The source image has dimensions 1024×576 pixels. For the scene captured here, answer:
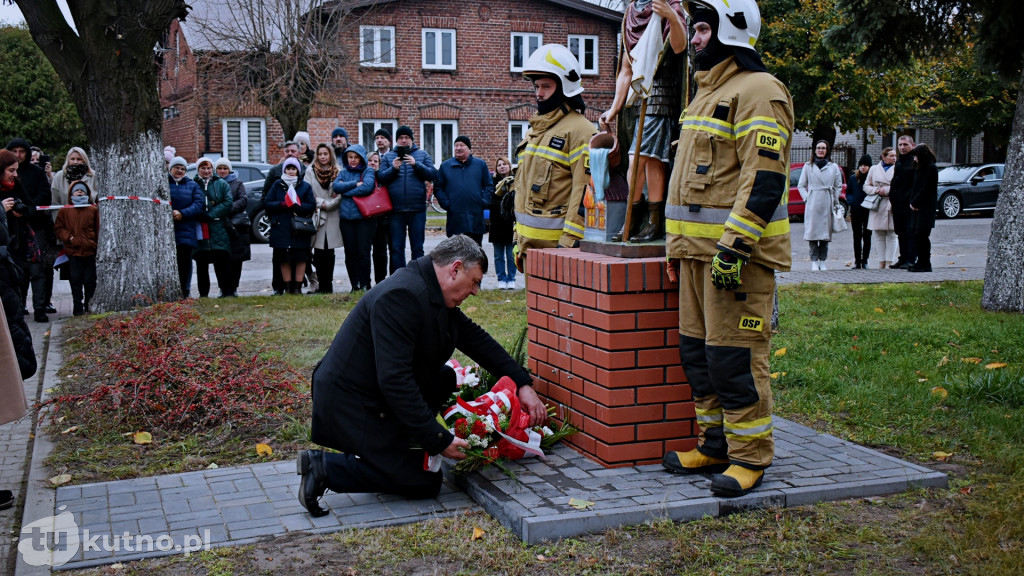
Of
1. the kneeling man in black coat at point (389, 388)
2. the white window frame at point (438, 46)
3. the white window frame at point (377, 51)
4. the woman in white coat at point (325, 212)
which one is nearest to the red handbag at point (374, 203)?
the woman in white coat at point (325, 212)

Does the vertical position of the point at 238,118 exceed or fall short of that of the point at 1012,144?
it exceeds it

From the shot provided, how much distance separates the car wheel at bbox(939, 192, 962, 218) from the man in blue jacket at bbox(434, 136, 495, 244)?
65.0ft

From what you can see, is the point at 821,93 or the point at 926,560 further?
the point at 821,93

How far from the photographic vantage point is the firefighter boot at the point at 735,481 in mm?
4426

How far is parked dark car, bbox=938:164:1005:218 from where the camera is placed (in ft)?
92.1

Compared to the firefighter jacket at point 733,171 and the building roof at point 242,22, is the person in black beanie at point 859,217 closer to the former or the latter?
the firefighter jacket at point 733,171

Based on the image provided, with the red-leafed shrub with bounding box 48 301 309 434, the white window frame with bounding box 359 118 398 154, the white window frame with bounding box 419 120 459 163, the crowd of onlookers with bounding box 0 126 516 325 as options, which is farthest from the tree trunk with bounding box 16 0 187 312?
the white window frame with bounding box 419 120 459 163

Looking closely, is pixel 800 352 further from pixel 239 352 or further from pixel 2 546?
pixel 2 546

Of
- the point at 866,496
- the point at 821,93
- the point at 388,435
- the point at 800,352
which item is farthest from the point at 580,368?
the point at 821,93

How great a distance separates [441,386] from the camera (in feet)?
16.5

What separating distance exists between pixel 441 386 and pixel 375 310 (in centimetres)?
74

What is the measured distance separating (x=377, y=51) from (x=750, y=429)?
28.7 metres

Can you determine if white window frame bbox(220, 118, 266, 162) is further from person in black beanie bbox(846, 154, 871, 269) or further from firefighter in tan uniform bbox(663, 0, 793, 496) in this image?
firefighter in tan uniform bbox(663, 0, 793, 496)

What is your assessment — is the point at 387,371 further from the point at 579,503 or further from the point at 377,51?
the point at 377,51
